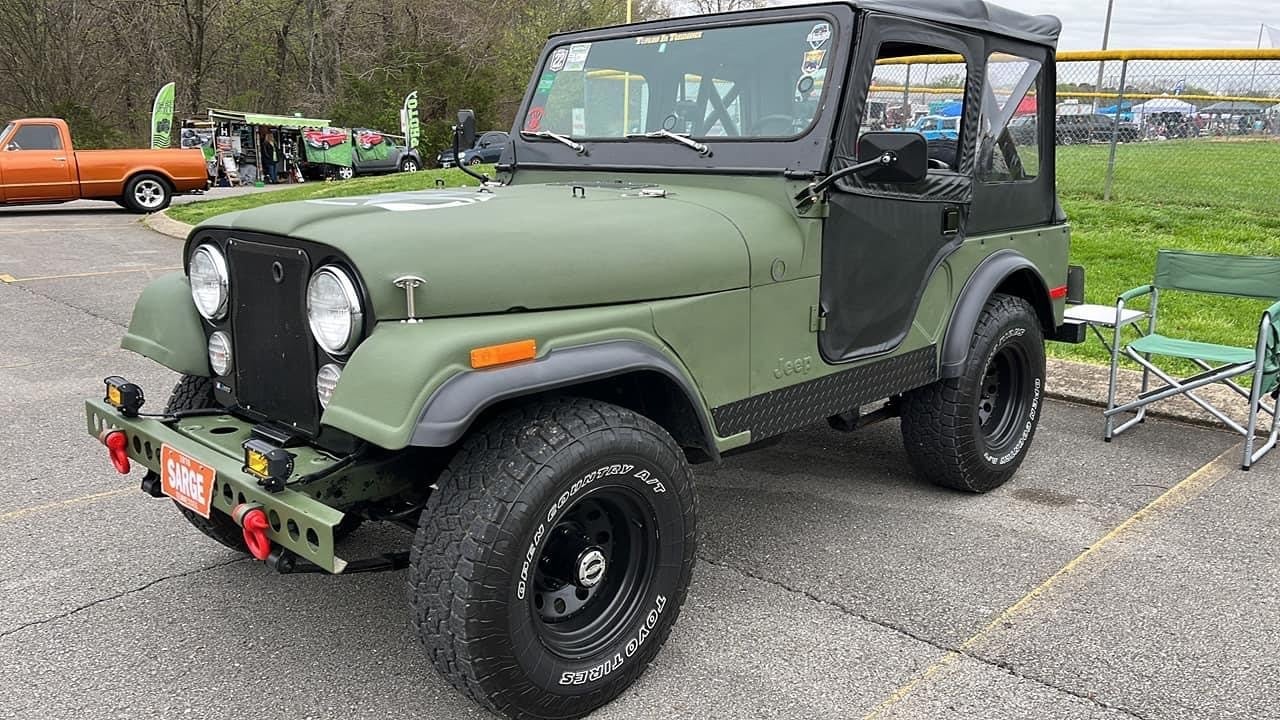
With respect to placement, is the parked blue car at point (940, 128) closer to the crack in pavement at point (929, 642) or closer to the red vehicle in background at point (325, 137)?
the crack in pavement at point (929, 642)

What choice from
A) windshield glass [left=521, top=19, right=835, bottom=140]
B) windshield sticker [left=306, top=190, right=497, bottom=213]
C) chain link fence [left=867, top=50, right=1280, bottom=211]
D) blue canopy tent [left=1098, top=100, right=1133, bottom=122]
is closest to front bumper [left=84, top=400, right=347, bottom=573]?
windshield sticker [left=306, top=190, right=497, bottom=213]

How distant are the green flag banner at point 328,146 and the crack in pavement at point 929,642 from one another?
22.6 m

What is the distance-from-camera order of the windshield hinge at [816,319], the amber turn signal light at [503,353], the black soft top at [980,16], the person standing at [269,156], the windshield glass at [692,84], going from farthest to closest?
the person standing at [269,156] → the black soft top at [980,16] → the windshield glass at [692,84] → the windshield hinge at [816,319] → the amber turn signal light at [503,353]

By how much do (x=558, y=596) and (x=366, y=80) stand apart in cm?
2976

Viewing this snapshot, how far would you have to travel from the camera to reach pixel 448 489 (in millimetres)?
2547

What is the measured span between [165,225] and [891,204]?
13340 millimetres

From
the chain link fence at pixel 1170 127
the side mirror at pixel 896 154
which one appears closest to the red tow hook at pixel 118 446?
the side mirror at pixel 896 154

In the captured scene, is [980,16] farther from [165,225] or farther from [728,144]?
[165,225]

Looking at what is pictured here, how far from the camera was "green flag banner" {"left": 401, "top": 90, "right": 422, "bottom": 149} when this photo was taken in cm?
2520

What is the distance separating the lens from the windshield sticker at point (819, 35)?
11.5 ft

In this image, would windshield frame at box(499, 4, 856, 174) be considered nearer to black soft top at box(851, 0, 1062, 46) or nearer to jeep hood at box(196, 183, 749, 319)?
black soft top at box(851, 0, 1062, 46)

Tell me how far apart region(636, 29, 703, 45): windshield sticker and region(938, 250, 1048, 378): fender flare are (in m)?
1.54

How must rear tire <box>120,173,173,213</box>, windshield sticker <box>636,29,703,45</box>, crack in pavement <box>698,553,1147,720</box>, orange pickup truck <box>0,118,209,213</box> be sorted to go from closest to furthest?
crack in pavement <box>698,553,1147,720</box>
windshield sticker <box>636,29,703,45</box>
orange pickup truck <box>0,118,209,213</box>
rear tire <box>120,173,173,213</box>

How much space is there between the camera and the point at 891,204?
3697 mm
